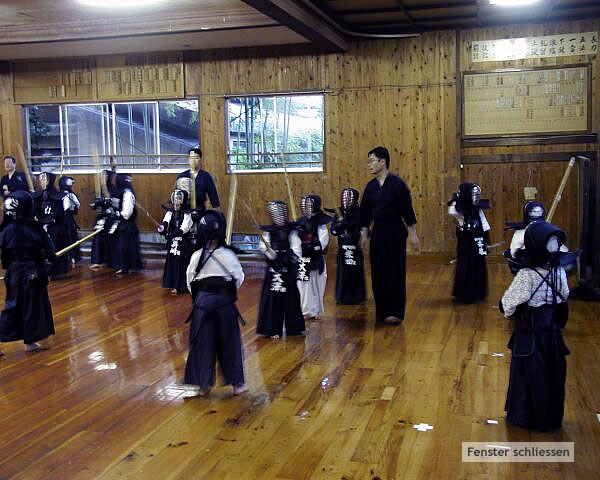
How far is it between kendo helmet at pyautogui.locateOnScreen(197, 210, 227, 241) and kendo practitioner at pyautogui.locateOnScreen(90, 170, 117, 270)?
585 cm

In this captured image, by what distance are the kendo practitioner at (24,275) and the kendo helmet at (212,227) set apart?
6.19ft

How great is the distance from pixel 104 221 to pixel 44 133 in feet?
11.0

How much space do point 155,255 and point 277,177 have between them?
249cm

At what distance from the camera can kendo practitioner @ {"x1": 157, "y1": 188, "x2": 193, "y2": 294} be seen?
8.40m

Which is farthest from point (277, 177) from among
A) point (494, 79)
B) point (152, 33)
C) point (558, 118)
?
point (558, 118)

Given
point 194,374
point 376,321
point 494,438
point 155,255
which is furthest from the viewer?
point 155,255

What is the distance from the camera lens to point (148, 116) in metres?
11.8

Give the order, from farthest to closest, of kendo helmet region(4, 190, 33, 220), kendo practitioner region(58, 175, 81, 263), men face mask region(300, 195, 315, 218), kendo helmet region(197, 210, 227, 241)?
kendo practitioner region(58, 175, 81, 263) → men face mask region(300, 195, 315, 218) → kendo helmet region(4, 190, 33, 220) → kendo helmet region(197, 210, 227, 241)

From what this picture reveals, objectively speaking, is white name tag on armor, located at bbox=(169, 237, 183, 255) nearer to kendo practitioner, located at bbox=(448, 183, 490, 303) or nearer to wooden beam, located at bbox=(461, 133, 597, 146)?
kendo practitioner, located at bbox=(448, 183, 490, 303)

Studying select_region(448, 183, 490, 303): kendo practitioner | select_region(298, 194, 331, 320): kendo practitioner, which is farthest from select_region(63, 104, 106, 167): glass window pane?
select_region(448, 183, 490, 303): kendo practitioner

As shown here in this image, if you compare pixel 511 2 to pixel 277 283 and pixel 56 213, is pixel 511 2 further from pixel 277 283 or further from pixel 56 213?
pixel 56 213

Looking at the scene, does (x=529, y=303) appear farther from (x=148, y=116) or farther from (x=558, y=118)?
(x=148, y=116)

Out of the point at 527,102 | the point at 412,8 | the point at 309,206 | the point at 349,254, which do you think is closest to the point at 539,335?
the point at 309,206

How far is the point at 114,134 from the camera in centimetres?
1206
